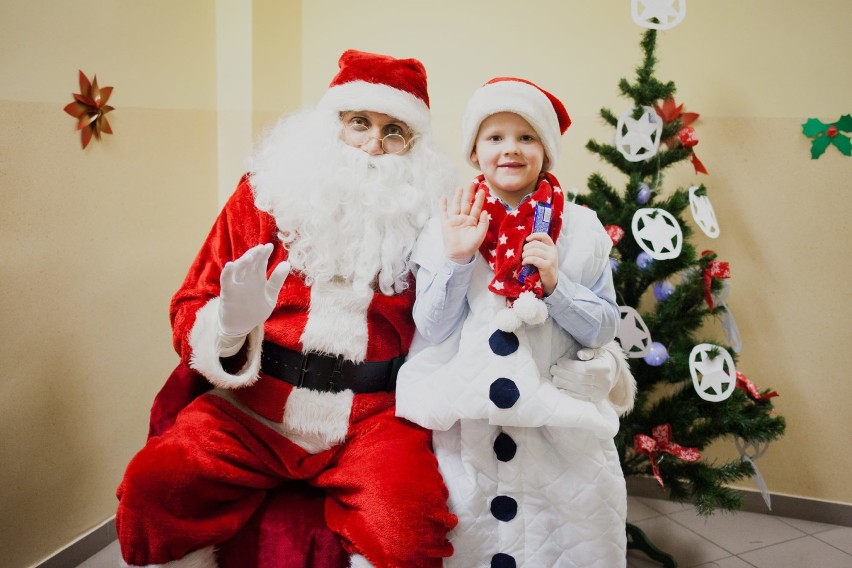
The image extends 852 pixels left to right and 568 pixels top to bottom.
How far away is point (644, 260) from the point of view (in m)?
2.21

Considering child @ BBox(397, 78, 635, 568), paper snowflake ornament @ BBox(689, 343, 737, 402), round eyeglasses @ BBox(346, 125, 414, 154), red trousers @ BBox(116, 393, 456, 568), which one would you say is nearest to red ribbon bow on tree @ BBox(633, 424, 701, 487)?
paper snowflake ornament @ BBox(689, 343, 737, 402)

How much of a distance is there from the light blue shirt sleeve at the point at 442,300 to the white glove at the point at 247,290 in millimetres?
362

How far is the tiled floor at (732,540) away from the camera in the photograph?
2.29 meters

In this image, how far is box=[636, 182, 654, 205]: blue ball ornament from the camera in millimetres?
2195

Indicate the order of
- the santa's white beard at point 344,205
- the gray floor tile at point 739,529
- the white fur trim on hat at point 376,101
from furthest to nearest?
1. the gray floor tile at point 739,529
2. the white fur trim on hat at point 376,101
3. the santa's white beard at point 344,205

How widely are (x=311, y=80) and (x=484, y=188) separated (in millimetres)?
A: 1660

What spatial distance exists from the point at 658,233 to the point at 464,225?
963 mm

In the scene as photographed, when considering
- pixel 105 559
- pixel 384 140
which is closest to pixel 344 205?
pixel 384 140

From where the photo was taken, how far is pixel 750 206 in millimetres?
2617

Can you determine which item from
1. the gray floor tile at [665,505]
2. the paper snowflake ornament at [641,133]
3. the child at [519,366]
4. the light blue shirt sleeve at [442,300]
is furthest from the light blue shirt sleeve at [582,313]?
the gray floor tile at [665,505]

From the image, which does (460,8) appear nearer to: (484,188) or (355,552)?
(484,188)

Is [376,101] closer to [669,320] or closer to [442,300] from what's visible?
[442,300]

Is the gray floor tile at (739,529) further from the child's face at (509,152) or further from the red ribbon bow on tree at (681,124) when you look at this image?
the child's face at (509,152)

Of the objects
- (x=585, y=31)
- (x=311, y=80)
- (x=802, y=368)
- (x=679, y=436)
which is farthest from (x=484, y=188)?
(x=802, y=368)
